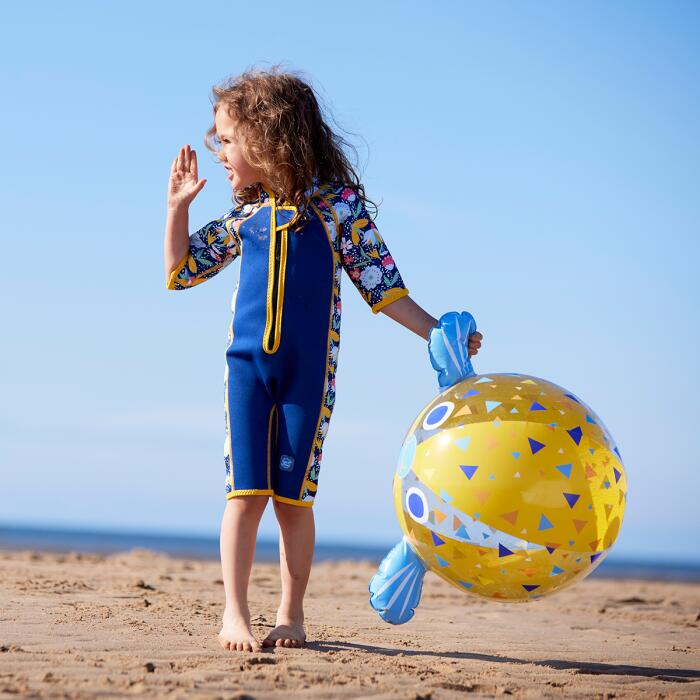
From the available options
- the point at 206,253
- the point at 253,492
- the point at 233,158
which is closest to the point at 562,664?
the point at 253,492

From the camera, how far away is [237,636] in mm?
3420

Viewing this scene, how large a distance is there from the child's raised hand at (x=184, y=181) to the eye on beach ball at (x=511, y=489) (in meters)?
1.41

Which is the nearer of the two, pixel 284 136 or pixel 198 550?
pixel 284 136

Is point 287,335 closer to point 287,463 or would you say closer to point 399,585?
point 287,463

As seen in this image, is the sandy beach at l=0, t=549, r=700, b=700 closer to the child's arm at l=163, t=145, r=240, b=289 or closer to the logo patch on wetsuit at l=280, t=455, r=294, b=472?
the logo patch on wetsuit at l=280, t=455, r=294, b=472

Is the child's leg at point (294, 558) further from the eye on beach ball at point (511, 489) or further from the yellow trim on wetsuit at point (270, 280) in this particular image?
the yellow trim on wetsuit at point (270, 280)

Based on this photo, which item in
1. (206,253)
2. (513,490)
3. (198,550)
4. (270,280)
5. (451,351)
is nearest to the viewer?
(513,490)

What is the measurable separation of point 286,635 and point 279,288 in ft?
4.36

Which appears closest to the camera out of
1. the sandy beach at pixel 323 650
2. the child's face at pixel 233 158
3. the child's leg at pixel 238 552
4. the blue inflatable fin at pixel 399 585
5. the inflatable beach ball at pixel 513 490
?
the sandy beach at pixel 323 650

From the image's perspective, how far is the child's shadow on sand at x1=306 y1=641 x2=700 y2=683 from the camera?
352 cm

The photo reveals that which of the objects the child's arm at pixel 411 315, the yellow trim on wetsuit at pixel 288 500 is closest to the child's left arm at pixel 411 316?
the child's arm at pixel 411 315

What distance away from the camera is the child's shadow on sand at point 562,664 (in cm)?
352

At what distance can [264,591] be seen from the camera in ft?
A: 20.7

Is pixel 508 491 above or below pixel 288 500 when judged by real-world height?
above
